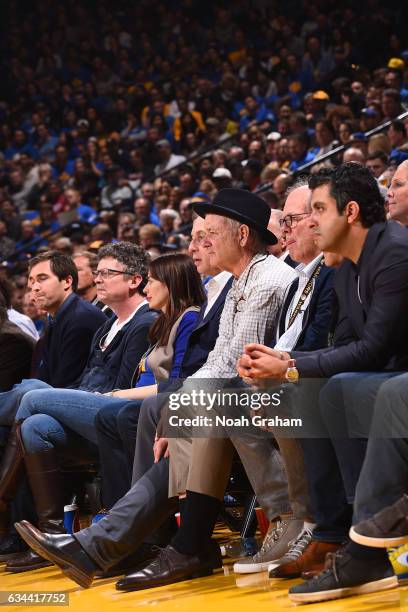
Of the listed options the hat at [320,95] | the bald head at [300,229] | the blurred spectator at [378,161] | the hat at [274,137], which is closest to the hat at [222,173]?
the hat at [274,137]

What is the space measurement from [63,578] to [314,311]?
1.50 m

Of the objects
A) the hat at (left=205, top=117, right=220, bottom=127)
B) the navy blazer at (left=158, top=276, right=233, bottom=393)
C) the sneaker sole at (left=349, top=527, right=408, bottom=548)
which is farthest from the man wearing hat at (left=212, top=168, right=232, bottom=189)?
the sneaker sole at (left=349, top=527, right=408, bottom=548)

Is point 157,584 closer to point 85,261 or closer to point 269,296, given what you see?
point 269,296

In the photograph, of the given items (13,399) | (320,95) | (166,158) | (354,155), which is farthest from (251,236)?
(166,158)

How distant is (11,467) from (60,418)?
0.33m

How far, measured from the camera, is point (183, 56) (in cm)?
1580

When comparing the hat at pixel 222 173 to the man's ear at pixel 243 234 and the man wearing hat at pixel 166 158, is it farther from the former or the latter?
the man's ear at pixel 243 234

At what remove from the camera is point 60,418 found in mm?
4344

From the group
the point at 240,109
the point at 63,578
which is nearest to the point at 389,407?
the point at 63,578

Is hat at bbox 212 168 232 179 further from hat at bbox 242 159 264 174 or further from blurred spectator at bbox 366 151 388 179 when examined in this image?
blurred spectator at bbox 366 151 388 179

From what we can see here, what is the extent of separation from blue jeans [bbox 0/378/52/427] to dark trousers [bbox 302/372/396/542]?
5.94 feet

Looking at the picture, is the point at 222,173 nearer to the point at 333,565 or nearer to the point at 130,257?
the point at 130,257

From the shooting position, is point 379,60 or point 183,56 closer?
point 379,60

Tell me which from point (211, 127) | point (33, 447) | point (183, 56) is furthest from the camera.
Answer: point (183, 56)
